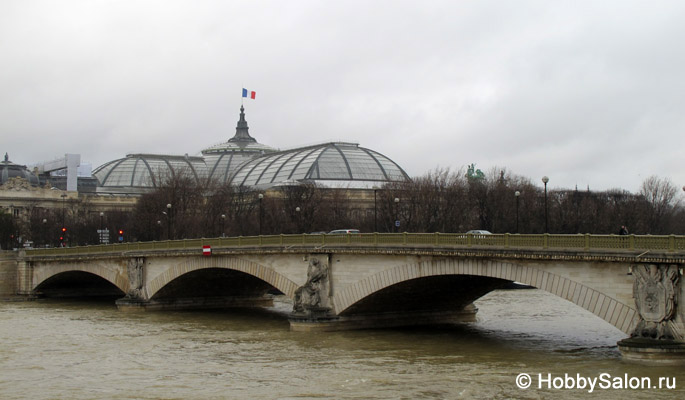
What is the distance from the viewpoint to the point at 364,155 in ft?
463

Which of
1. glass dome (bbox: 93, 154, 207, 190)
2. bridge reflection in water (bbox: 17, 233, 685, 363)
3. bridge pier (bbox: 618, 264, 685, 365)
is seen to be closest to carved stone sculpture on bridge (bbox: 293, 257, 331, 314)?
bridge reflection in water (bbox: 17, 233, 685, 363)

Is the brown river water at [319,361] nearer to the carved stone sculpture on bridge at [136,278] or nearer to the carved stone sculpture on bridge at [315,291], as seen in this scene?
the carved stone sculpture on bridge at [315,291]

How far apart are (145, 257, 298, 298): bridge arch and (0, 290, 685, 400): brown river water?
220 cm

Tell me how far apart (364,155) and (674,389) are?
383 ft

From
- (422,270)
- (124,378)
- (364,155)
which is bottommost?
(124,378)

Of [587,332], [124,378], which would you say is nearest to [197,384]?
[124,378]

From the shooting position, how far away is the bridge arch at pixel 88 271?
61.2 meters

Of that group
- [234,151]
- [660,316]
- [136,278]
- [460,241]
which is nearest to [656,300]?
[660,316]

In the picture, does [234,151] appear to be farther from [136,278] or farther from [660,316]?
[660,316]

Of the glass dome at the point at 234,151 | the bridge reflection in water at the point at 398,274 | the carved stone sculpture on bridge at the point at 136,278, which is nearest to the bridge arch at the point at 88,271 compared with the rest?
the bridge reflection in water at the point at 398,274

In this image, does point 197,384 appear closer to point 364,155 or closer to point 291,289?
point 291,289

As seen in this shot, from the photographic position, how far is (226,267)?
50219 millimetres

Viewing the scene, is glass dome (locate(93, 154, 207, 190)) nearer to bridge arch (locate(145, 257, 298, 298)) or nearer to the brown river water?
bridge arch (locate(145, 257, 298, 298))

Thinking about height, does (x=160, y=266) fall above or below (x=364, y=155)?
below
